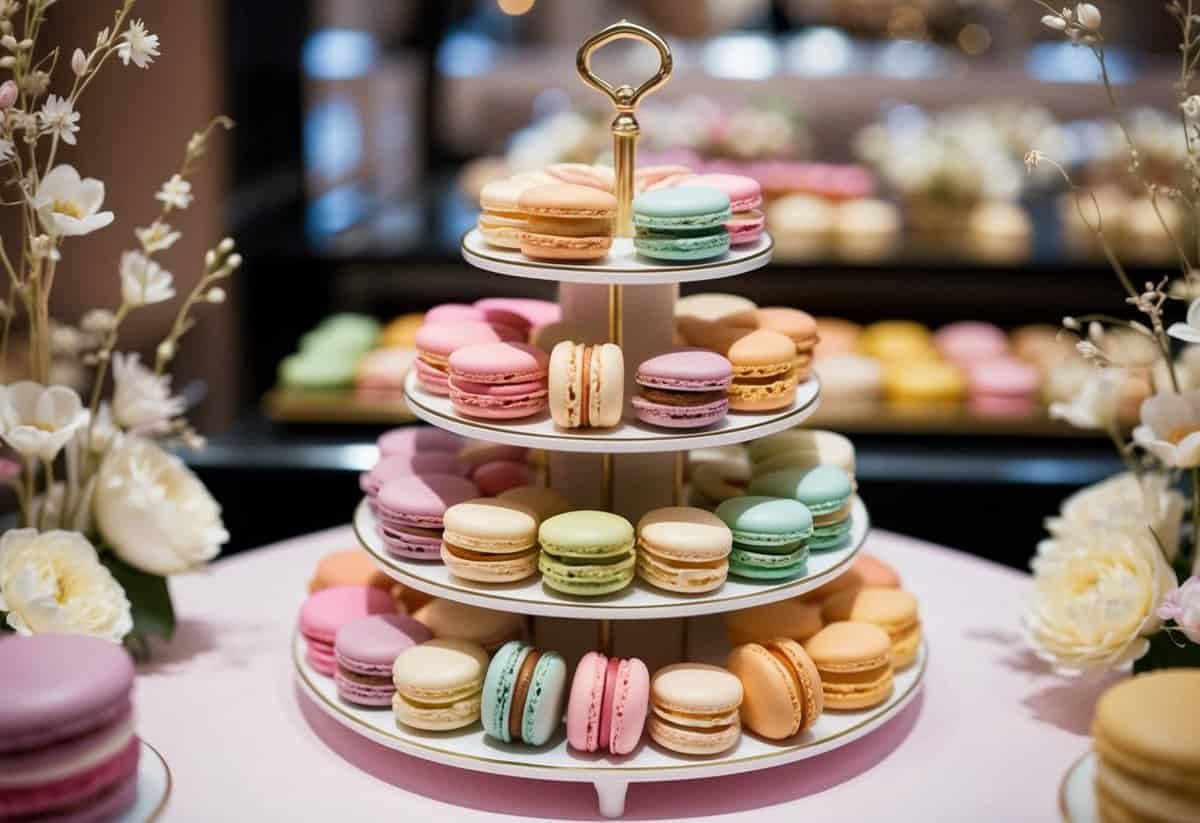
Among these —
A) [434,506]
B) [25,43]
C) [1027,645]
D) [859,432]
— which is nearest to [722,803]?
[434,506]

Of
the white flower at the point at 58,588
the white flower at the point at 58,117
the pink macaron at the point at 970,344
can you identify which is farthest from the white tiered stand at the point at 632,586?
the pink macaron at the point at 970,344

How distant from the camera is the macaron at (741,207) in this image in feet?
6.12

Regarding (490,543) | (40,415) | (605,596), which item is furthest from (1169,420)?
(40,415)

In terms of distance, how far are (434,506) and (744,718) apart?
0.45 metres

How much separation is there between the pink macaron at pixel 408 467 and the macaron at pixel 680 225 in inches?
17.9

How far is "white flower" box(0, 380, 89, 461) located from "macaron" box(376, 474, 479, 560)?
40 centimetres

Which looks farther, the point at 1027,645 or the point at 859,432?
the point at 859,432

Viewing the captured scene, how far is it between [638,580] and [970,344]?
226 cm

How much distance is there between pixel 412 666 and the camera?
5.79 feet

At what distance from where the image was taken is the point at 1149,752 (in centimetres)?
135

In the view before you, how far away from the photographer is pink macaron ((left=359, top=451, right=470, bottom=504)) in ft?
6.57

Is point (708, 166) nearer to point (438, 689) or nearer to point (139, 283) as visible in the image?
point (139, 283)

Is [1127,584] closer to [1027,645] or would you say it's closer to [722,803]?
→ [1027,645]

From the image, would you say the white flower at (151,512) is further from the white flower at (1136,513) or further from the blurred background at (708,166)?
the white flower at (1136,513)
